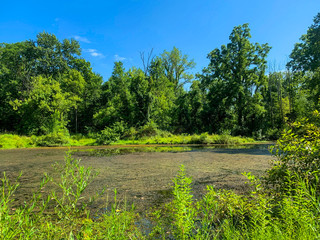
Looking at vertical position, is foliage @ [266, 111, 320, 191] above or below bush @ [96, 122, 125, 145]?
above

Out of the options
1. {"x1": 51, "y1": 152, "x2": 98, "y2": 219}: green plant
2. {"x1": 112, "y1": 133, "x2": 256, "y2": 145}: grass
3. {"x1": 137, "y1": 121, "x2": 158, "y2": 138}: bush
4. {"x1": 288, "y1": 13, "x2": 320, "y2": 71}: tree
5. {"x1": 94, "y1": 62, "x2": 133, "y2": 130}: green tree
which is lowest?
{"x1": 112, "y1": 133, "x2": 256, "y2": 145}: grass

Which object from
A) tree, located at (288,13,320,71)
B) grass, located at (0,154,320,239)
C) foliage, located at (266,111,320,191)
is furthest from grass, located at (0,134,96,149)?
tree, located at (288,13,320,71)

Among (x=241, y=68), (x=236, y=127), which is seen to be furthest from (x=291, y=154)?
(x=241, y=68)

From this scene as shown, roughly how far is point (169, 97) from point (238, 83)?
12185 millimetres

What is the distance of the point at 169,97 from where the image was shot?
121 feet

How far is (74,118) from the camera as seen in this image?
33.4 meters

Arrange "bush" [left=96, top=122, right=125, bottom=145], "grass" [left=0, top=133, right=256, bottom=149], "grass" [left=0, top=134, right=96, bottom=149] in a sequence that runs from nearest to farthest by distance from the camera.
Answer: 1. "grass" [left=0, top=134, right=96, bottom=149]
2. "grass" [left=0, top=133, right=256, bottom=149]
3. "bush" [left=96, top=122, right=125, bottom=145]

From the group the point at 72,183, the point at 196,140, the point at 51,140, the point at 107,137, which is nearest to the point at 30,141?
the point at 51,140

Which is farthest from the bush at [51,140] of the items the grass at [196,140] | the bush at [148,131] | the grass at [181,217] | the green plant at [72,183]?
the green plant at [72,183]

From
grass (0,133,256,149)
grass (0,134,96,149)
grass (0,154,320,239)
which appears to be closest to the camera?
grass (0,154,320,239)

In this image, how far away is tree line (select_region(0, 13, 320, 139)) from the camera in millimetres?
28438

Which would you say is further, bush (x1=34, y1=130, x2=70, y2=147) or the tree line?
the tree line

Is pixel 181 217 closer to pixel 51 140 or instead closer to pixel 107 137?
pixel 51 140

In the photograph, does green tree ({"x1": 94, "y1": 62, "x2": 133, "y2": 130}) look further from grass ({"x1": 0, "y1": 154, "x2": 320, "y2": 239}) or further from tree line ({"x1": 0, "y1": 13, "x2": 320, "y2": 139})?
grass ({"x1": 0, "y1": 154, "x2": 320, "y2": 239})
